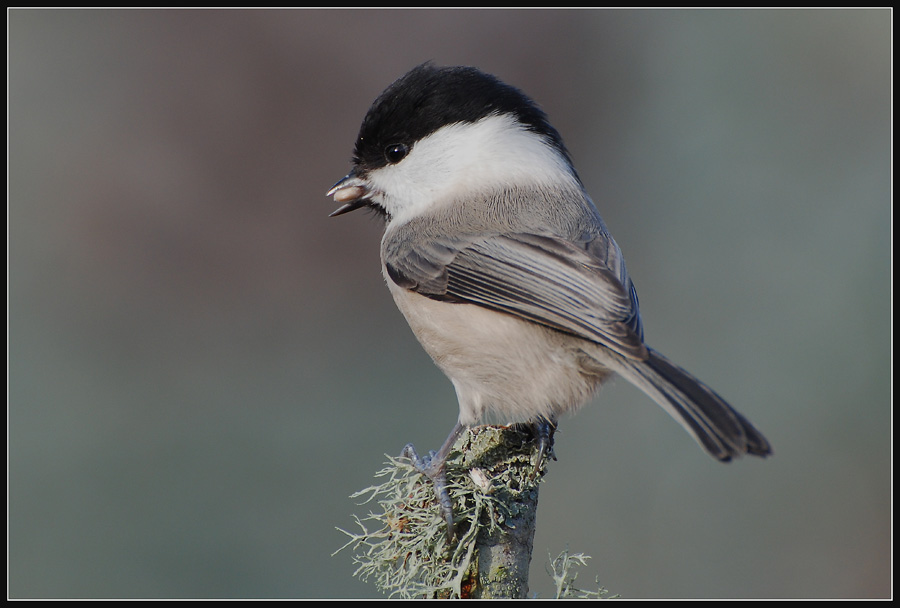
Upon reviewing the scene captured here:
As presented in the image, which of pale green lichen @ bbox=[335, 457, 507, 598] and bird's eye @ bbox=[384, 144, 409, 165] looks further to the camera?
bird's eye @ bbox=[384, 144, 409, 165]

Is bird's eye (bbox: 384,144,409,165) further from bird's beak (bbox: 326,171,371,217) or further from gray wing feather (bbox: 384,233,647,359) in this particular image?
gray wing feather (bbox: 384,233,647,359)

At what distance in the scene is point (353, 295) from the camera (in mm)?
4863

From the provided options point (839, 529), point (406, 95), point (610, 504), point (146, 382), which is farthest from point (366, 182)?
point (839, 529)

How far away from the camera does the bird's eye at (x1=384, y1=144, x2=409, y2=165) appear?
233 cm

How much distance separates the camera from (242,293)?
4664 mm

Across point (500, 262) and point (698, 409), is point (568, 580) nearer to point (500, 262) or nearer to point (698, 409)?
point (698, 409)

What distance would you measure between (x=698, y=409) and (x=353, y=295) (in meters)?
3.55

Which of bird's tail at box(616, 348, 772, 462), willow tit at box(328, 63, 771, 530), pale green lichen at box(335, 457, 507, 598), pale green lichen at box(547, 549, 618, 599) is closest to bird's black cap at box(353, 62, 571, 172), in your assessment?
willow tit at box(328, 63, 771, 530)

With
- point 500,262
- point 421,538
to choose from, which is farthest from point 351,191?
point 421,538

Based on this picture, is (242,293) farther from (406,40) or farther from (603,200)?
(603,200)

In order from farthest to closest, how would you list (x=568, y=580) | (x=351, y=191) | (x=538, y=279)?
(x=351, y=191)
(x=538, y=279)
(x=568, y=580)

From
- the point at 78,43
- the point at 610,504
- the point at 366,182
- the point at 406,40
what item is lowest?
the point at 610,504

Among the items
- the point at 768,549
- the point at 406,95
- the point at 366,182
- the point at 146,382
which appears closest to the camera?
the point at 406,95

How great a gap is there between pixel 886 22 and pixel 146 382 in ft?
15.3
